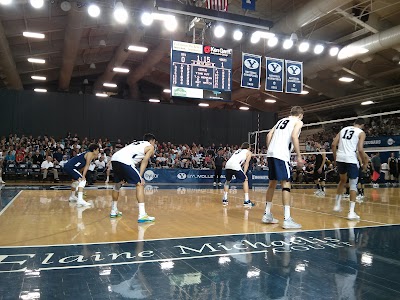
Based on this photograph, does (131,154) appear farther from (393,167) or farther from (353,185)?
(393,167)

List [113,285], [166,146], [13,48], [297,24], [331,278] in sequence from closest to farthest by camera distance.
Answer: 1. [113,285]
2. [331,278]
3. [297,24]
4. [13,48]
5. [166,146]

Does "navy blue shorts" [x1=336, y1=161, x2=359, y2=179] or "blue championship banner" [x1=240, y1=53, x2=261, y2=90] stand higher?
"blue championship banner" [x1=240, y1=53, x2=261, y2=90]

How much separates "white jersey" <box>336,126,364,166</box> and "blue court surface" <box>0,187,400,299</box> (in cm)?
251

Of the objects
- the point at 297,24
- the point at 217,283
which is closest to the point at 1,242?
the point at 217,283

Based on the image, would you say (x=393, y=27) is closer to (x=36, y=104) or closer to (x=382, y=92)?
(x=382, y=92)

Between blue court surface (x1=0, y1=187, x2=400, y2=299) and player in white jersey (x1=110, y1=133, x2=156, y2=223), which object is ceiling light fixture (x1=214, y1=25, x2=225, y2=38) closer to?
player in white jersey (x1=110, y1=133, x2=156, y2=223)

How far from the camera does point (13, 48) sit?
18.6 meters

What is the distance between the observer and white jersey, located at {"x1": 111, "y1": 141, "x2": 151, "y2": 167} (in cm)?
599

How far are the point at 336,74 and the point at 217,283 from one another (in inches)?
897

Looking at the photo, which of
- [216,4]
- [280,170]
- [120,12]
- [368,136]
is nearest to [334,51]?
[216,4]

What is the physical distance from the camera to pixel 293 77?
48.8ft

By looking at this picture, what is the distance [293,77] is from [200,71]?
4.24 metres

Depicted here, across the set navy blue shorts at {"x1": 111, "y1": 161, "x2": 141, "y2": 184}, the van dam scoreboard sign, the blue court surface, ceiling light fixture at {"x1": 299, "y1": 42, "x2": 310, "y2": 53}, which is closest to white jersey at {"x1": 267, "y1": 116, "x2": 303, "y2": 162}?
the blue court surface

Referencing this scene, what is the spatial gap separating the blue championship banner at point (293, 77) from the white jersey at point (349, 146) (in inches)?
320
